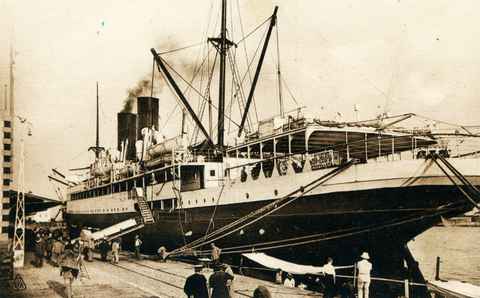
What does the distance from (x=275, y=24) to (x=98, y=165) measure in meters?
20.7

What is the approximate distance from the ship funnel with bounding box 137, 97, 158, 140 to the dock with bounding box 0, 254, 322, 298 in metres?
16.2

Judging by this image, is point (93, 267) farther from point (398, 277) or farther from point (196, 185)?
point (398, 277)

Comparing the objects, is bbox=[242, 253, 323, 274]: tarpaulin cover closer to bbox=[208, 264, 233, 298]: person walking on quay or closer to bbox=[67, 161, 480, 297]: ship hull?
bbox=[67, 161, 480, 297]: ship hull

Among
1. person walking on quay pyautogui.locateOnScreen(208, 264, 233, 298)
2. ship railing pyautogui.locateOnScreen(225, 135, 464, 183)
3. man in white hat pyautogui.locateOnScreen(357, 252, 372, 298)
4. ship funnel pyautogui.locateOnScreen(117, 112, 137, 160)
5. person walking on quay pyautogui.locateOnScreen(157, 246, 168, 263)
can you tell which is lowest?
person walking on quay pyautogui.locateOnScreen(157, 246, 168, 263)

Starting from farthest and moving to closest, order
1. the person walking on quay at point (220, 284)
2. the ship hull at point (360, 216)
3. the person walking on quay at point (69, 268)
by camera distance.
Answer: the ship hull at point (360, 216) < the person walking on quay at point (69, 268) < the person walking on quay at point (220, 284)

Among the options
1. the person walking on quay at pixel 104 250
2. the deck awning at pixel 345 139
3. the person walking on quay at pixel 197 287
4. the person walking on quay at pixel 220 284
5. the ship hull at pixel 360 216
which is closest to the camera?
the person walking on quay at pixel 197 287

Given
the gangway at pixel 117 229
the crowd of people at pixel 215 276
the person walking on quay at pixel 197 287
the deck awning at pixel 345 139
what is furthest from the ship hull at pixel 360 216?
the person walking on quay at pixel 197 287

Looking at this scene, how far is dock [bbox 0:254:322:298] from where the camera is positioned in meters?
10.7

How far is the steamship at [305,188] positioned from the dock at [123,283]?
298 cm

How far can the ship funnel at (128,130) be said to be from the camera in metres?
35.4

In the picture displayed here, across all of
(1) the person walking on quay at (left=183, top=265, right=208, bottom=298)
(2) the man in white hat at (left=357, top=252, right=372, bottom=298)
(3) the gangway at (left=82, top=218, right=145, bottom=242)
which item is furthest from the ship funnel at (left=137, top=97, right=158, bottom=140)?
(1) the person walking on quay at (left=183, top=265, right=208, bottom=298)

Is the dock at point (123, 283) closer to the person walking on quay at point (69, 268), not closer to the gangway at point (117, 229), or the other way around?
the person walking on quay at point (69, 268)

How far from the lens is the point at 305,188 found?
14953mm

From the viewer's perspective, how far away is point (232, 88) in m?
24.0
